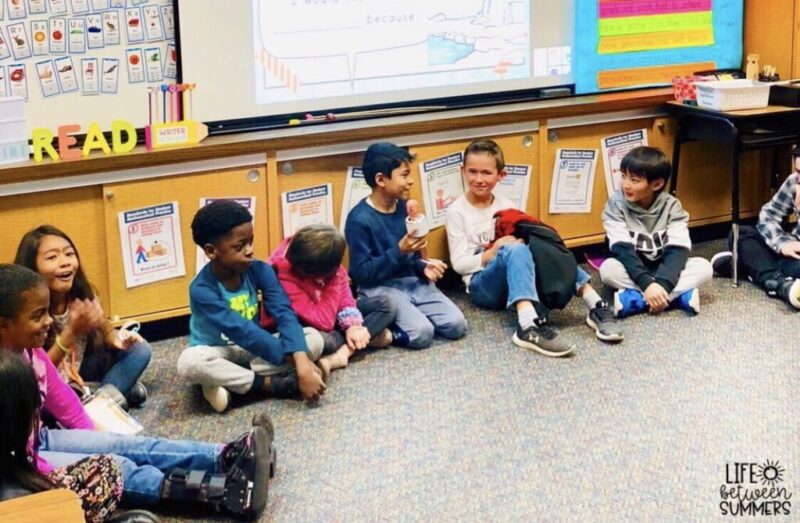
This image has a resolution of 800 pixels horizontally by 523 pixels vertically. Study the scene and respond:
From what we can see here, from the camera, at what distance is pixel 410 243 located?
3.51 meters

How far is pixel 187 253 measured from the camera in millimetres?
3525

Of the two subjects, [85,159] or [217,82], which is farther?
[217,82]

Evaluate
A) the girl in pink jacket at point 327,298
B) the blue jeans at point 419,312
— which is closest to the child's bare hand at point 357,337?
the girl in pink jacket at point 327,298

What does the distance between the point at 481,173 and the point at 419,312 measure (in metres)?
0.57

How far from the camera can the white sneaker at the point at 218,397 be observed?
9.91 ft

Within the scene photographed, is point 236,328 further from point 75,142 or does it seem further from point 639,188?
point 639,188

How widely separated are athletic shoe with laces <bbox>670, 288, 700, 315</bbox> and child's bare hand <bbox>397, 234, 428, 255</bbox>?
0.94 metres

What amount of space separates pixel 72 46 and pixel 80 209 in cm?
53

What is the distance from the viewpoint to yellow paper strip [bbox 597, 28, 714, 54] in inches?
166

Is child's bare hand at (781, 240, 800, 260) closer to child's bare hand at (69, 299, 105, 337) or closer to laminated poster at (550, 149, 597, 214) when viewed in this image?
laminated poster at (550, 149, 597, 214)

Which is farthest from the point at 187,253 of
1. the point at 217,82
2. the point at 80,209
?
the point at 217,82

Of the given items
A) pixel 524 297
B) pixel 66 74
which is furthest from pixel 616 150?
pixel 66 74

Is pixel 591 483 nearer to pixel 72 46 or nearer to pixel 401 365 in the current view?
pixel 401 365

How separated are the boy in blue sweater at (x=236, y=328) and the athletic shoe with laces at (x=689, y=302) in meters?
1.36
